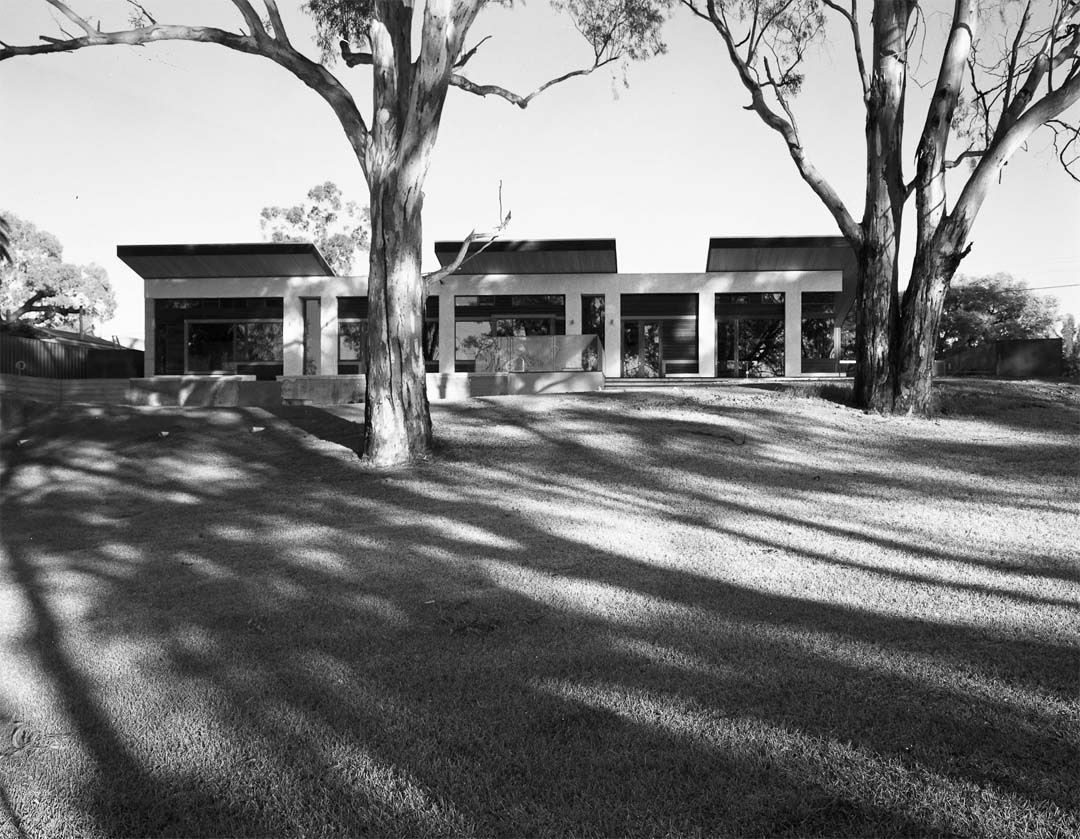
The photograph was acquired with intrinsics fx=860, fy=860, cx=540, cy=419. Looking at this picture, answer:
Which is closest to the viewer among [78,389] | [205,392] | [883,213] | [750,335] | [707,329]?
[883,213]

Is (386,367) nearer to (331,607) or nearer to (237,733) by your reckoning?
(331,607)

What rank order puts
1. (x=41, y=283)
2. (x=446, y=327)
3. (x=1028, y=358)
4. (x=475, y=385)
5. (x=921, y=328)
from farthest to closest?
(x=41, y=283) → (x=446, y=327) → (x=1028, y=358) → (x=475, y=385) → (x=921, y=328)

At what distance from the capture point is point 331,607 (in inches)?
224

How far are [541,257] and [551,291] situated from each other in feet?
5.87

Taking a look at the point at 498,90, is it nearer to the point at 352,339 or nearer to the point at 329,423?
the point at 329,423

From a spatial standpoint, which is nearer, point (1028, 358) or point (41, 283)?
point (1028, 358)

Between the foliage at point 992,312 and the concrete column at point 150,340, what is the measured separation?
4429cm

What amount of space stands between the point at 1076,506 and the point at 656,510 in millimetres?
4116

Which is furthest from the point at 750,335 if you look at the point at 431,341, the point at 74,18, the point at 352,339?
the point at 74,18

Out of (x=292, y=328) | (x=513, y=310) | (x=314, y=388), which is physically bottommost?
(x=314, y=388)

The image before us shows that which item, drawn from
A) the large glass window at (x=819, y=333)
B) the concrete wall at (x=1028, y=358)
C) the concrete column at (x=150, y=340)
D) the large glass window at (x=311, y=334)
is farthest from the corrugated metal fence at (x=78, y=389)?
the concrete wall at (x=1028, y=358)

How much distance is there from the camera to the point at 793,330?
91.8 feet

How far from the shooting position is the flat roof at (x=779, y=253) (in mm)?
26078

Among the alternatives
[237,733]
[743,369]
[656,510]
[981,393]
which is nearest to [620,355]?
[743,369]
